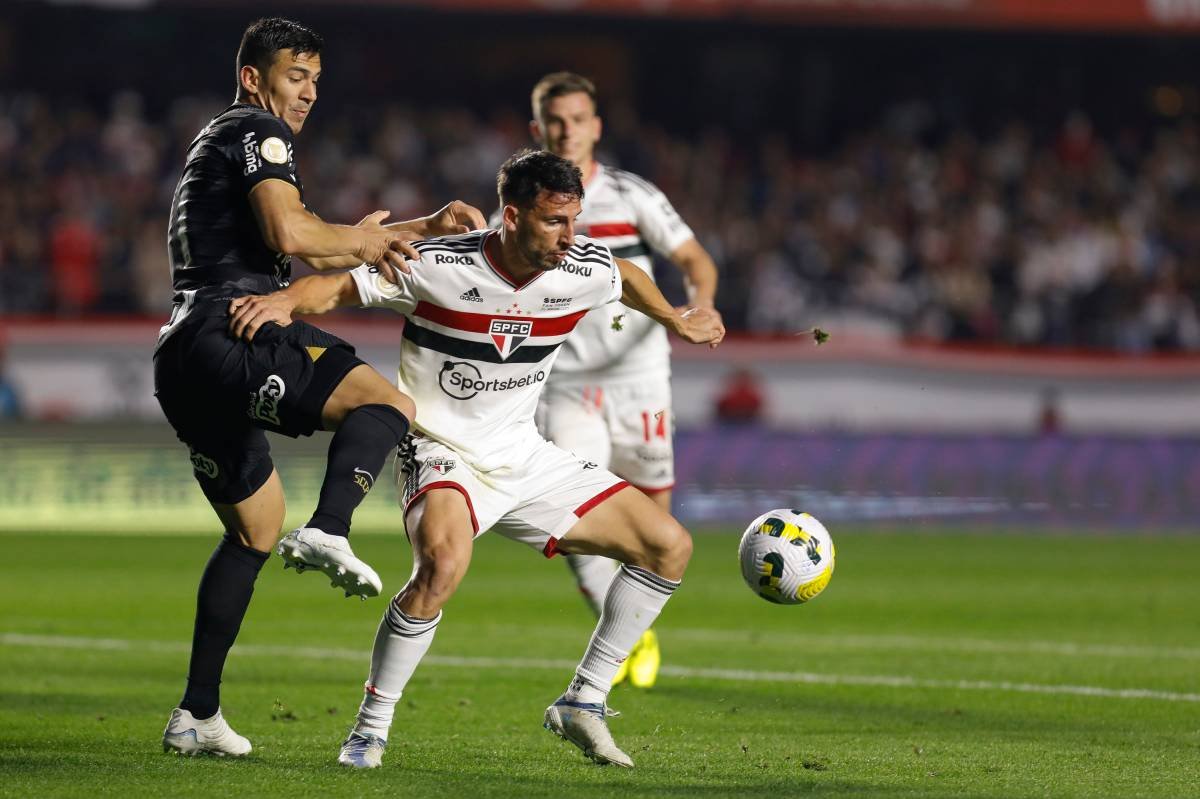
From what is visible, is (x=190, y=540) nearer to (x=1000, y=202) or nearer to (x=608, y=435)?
(x=608, y=435)

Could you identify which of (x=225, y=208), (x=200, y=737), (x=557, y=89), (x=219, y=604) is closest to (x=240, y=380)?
(x=225, y=208)

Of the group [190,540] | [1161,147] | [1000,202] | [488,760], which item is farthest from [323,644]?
[1161,147]

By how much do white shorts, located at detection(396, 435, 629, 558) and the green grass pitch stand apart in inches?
31.9

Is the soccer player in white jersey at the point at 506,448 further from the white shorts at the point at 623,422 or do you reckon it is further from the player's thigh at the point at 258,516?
the white shorts at the point at 623,422

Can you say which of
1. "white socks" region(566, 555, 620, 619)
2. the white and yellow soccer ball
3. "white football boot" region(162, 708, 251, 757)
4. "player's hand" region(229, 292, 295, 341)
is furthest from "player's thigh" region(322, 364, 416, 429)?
"white socks" region(566, 555, 620, 619)

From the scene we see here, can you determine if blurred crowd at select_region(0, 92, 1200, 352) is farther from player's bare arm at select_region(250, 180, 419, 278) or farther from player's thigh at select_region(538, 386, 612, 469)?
player's bare arm at select_region(250, 180, 419, 278)

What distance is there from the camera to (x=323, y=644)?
10078 millimetres

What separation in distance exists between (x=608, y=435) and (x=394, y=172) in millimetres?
15186

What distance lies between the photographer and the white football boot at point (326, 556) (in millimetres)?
5047

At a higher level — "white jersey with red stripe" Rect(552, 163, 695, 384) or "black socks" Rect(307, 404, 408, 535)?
"white jersey with red stripe" Rect(552, 163, 695, 384)

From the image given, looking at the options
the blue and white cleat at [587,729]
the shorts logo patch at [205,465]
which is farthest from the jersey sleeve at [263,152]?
the blue and white cleat at [587,729]

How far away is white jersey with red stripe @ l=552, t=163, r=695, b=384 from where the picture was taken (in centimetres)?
859

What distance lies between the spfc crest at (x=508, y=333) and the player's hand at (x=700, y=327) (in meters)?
0.65

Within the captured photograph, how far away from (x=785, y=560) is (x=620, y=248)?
2636 millimetres
